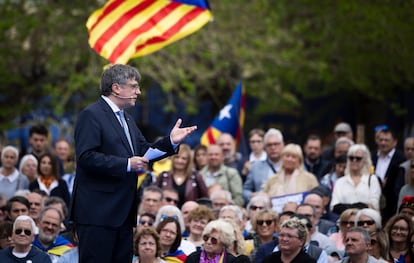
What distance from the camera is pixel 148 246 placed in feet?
40.2

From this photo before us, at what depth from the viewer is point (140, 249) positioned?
40.3 ft

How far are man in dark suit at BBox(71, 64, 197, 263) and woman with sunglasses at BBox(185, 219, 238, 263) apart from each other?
9.99 feet

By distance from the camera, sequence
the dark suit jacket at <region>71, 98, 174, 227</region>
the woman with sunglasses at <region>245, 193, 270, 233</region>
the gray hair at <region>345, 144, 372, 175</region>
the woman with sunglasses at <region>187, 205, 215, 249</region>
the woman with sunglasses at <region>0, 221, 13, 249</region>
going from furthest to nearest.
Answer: the gray hair at <region>345, 144, 372, 175</region>, the woman with sunglasses at <region>245, 193, 270, 233</region>, the woman with sunglasses at <region>187, 205, 215, 249</region>, the woman with sunglasses at <region>0, 221, 13, 249</region>, the dark suit jacket at <region>71, 98, 174, 227</region>

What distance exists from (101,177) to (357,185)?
601 centimetres

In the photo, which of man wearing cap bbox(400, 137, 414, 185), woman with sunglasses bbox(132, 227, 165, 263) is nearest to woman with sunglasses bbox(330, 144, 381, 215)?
man wearing cap bbox(400, 137, 414, 185)

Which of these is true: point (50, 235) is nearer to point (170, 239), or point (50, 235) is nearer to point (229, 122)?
point (170, 239)

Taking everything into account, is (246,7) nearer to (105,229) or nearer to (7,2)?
(7,2)

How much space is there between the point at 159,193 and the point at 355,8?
11.0 metres

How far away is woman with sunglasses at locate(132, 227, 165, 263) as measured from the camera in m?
12.2

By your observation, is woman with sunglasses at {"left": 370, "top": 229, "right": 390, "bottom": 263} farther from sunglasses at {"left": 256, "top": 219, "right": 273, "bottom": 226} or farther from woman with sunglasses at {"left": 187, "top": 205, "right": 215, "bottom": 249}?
woman with sunglasses at {"left": 187, "top": 205, "right": 215, "bottom": 249}

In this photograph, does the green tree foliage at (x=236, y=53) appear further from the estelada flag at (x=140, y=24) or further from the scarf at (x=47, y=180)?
the estelada flag at (x=140, y=24)

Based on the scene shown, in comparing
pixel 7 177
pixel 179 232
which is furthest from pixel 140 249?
pixel 7 177

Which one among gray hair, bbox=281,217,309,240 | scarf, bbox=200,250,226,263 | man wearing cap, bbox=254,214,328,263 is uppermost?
gray hair, bbox=281,217,309,240

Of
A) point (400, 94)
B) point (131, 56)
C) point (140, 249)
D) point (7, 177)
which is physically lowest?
point (140, 249)
